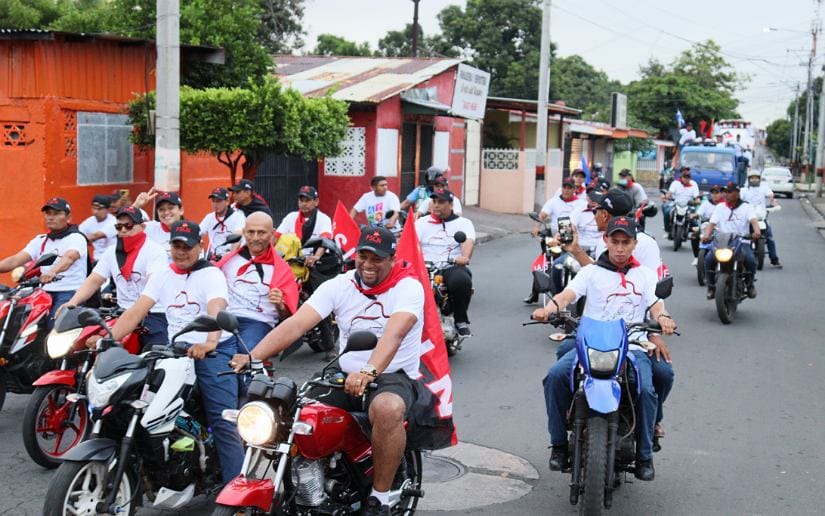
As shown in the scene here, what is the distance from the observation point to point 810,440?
764 centimetres

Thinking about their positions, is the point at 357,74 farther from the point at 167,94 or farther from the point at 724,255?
the point at 724,255

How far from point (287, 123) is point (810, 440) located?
10057 millimetres

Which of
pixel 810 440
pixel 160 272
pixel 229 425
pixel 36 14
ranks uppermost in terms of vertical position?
pixel 36 14

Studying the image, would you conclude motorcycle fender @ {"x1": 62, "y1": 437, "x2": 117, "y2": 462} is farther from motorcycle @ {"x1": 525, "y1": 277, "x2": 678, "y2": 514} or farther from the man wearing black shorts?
motorcycle @ {"x1": 525, "y1": 277, "x2": 678, "y2": 514}

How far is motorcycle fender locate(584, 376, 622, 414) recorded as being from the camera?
211 inches

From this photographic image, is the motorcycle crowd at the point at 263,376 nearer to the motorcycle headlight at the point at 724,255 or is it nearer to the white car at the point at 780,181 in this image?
the motorcycle headlight at the point at 724,255

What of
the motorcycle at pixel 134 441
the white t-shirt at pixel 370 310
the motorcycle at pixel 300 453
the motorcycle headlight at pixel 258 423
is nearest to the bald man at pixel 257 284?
the motorcycle at pixel 134 441

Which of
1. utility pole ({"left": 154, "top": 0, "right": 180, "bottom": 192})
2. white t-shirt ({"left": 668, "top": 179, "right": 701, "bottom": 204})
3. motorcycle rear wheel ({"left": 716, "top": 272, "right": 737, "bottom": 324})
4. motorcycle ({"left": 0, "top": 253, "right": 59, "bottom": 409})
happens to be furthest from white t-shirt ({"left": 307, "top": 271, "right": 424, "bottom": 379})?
white t-shirt ({"left": 668, "top": 179, "right": 701, "bottom": 204})

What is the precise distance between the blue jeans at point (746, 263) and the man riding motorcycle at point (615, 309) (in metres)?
7.40

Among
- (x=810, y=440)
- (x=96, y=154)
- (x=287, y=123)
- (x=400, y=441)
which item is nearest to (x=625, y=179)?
(x=287, y=123)

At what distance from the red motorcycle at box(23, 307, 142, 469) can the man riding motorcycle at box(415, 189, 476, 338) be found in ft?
14.6

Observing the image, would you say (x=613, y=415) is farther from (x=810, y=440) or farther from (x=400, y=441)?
(x=810, y=440)

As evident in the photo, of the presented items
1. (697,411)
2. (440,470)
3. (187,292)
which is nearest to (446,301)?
(697,411)

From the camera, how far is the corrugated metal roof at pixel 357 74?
23.3 meters
